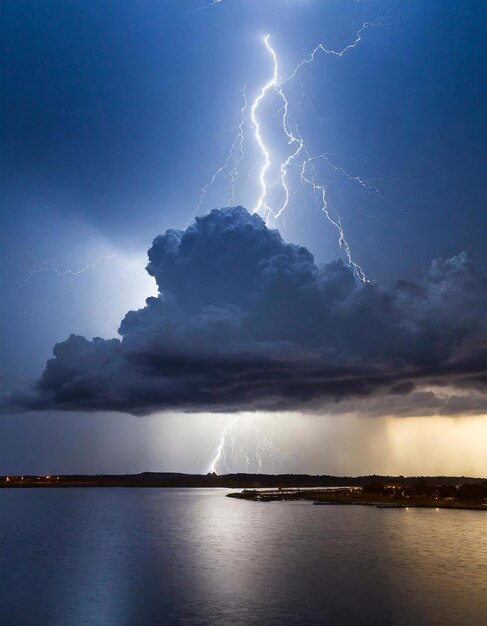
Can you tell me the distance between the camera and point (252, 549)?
77000mm

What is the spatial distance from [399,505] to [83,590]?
487 feet

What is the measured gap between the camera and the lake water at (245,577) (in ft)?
131

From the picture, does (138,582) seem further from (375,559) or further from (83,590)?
(375,559)

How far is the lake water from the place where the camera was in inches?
1576

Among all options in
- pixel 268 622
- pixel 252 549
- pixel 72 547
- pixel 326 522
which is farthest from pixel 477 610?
pixel 326 522

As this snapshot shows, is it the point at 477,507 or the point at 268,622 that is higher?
the point at 477,507

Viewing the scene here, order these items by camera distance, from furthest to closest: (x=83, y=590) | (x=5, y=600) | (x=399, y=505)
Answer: (x=399, y=505) < (x=83, y=590) < (x=5, y=600)

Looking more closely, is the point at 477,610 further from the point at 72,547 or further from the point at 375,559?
the point at 72,547

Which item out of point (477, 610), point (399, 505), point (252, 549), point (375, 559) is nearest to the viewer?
point (477, 610)

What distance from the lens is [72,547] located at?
266 feet

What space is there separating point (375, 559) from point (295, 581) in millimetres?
17937

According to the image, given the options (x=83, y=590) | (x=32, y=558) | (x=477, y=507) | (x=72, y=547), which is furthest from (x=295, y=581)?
(x=477, y=507)

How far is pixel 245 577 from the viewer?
181ft

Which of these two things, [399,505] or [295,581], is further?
[399,505]
